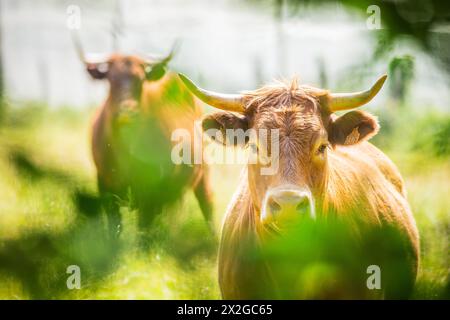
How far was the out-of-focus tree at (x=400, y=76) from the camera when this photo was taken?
4066 millimetres

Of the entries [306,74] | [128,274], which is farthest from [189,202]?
[306,74]

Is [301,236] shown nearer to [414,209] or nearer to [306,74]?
[414,209]

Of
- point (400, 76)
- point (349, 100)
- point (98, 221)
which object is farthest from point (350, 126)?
point (98, 221)

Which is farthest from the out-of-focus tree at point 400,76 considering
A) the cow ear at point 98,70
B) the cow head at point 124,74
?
the cow ear at point 98,70

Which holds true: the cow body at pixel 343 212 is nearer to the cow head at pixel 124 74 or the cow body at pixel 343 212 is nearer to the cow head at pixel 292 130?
the cow head at pixel 292 130

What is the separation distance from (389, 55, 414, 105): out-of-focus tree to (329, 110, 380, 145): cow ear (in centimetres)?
44

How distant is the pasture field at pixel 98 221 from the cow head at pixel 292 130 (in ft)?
2.67

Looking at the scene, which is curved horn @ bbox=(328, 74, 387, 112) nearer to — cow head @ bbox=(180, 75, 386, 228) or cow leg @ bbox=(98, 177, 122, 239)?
cow head @ bbox=(180, 75, 386, 228)

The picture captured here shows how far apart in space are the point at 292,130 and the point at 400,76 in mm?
1750

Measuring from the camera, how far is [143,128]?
19.6 feet

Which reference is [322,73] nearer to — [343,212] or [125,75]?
[125,75]

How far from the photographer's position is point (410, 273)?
4395 millimetres

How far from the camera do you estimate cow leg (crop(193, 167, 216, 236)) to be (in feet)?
18.6
